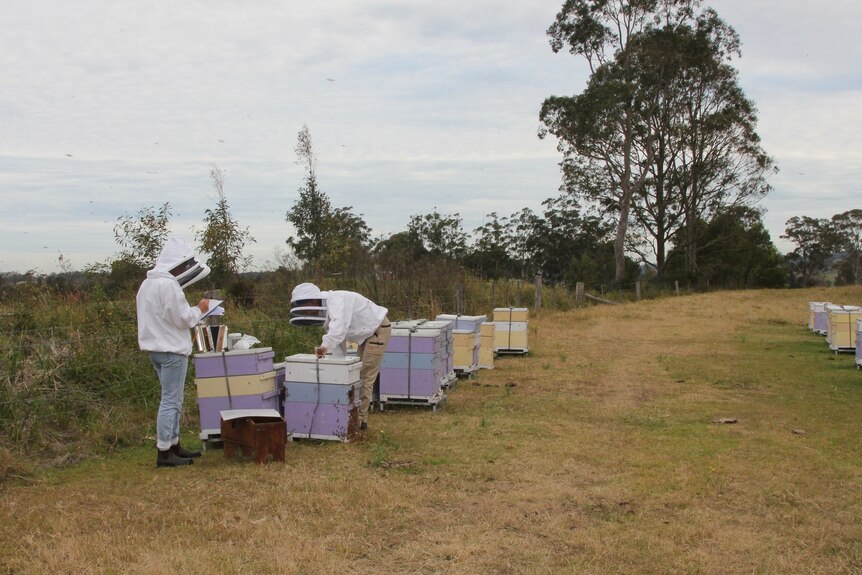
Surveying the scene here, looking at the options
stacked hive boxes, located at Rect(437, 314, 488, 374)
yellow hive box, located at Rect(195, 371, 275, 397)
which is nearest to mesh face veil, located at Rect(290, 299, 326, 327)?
yellow hive box, located at Rect(195, 371, 275, 397)

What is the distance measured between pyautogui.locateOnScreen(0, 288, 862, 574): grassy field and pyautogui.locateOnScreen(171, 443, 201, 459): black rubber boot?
0.25 metres

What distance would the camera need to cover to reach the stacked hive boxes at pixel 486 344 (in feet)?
41.0

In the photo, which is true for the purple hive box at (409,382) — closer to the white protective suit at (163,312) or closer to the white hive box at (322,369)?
the white hive box at (322,369)

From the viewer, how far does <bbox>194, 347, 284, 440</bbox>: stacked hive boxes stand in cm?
670

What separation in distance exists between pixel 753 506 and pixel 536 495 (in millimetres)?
1577

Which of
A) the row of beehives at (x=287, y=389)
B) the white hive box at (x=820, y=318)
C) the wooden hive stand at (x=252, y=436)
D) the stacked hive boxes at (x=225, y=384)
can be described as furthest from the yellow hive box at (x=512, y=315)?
the white hive box at (x=820, y=318)

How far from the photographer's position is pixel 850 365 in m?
13.2

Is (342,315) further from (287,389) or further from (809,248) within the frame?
(809,248)

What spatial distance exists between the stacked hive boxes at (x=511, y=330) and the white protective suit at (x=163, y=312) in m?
9.16

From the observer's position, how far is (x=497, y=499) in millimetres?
5367

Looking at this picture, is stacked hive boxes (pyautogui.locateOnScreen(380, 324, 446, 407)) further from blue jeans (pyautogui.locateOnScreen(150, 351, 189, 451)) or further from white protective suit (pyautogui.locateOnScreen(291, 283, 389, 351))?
blue jeans (pyautogui.locateOnScreen(150, 351, 189, 451))

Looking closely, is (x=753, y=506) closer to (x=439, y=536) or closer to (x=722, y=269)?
(x=439, y=536)

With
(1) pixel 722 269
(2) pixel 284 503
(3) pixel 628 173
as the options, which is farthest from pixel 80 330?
(1) pixel 722 269

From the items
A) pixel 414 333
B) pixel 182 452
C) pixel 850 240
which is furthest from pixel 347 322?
pixel 850 240
